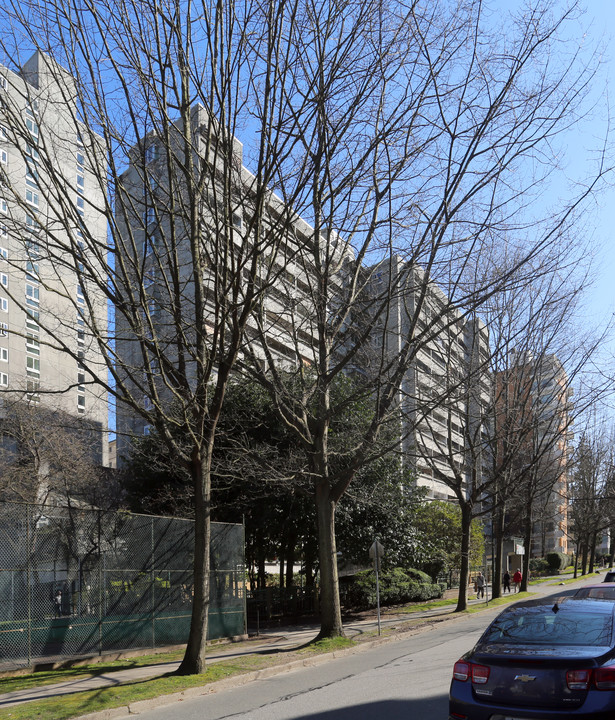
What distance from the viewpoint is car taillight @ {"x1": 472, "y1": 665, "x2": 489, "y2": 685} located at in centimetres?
632

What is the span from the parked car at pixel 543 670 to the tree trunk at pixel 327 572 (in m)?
10.6

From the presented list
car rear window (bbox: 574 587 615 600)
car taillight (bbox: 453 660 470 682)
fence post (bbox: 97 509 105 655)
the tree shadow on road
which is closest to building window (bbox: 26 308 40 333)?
fence post (bbox: 97 509 105 655)

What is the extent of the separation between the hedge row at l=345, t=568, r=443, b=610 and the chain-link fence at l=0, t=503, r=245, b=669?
38.0 ft

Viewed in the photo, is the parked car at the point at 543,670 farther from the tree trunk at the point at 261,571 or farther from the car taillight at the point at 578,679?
the tree trunk at the point at 261,571

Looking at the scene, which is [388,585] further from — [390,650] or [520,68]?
[520,68]

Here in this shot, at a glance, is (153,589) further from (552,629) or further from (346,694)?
(552,629)

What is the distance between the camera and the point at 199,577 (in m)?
12.8

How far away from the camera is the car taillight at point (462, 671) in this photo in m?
6.53

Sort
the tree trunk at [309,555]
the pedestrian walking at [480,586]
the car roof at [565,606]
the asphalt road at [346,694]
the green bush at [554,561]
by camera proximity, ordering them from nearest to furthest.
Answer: the car roof at [565,606], the asphalt road at [346,694], the tree trunk at [309,555], the pedestrian walking at [480,586], the green bush at [554,561]

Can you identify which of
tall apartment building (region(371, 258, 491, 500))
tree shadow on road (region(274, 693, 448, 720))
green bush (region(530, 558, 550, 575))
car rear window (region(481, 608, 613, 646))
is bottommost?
green bush (region(530, 558, 550, 575))

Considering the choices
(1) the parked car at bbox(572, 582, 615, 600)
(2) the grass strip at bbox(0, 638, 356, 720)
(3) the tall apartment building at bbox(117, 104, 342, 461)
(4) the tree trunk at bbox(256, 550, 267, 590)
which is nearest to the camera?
(2) the grass strip at bbox(0, 638, 356, 720)

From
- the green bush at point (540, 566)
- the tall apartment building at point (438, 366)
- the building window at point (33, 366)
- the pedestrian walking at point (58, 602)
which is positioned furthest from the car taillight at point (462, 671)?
the green bush at point (540, 566)

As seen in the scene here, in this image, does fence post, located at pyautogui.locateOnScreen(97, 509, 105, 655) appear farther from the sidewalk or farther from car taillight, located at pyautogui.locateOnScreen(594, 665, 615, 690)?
car taillight, located at pyautogui.locateOnScreen(594, 665, 615, 690)

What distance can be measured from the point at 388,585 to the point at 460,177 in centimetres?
2299
